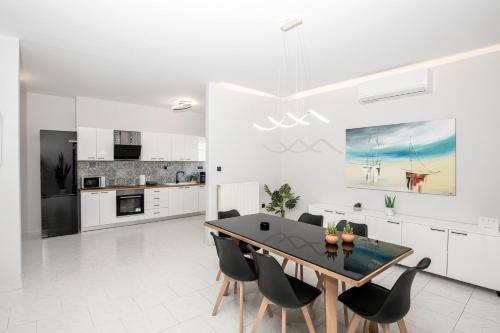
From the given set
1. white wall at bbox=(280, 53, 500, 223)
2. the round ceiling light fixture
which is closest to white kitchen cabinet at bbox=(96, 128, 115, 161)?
the round ceiling light fixture

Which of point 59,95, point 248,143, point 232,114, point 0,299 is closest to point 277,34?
point 232,114

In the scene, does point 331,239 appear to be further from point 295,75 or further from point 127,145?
point 127,145

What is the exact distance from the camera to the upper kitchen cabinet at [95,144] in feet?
18.1

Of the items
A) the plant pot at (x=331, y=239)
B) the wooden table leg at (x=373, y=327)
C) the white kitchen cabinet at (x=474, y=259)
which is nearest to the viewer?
the wooden table leg at (x=373, y=327)

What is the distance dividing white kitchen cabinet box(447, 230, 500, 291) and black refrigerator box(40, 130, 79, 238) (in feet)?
21.0

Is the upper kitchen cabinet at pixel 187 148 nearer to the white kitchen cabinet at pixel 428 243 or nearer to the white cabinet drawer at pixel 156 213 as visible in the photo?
the white cabinet drawer at pixel 156 213

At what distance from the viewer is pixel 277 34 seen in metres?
2.89

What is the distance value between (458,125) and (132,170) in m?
6.52

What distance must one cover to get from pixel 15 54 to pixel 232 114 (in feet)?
10.1

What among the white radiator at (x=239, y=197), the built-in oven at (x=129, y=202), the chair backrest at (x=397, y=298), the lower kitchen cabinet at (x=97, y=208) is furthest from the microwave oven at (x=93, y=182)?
the chair backrest at (x=397, y=298)

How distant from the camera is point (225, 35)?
291 cm

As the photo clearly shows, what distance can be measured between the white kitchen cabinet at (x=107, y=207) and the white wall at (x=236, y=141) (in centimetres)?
249

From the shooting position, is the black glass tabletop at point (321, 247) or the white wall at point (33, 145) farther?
the white wall at point (33, 145)

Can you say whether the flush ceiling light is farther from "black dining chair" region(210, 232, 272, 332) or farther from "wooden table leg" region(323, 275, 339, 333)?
"wooden table leg" region(323, 275, 339, 333)
